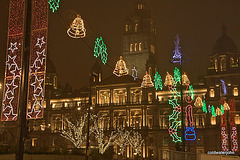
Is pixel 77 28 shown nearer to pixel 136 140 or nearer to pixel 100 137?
pixel 100 137

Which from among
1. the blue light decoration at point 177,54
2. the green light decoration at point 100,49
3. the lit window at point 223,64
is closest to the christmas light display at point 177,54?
the blue light decoration at point 177,54

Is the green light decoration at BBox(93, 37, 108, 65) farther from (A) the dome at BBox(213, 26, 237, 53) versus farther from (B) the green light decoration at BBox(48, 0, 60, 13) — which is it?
(A) the dome at BBox(213, 26, 237, 53)

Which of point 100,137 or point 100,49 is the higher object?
point 100,49

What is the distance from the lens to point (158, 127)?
75.8 m

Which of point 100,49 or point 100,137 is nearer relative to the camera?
point 100,49

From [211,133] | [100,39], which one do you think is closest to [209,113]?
[211,133]

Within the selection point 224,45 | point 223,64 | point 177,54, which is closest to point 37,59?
point 177,54

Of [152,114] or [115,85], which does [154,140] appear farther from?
[115,85]

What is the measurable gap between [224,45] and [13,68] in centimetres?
7293

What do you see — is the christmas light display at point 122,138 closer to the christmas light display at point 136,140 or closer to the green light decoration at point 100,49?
the christmas light display at point 136,140

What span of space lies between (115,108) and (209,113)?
21.9 meters

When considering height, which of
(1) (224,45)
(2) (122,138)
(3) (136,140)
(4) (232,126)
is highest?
(1) (224,45)

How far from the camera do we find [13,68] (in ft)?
40.1

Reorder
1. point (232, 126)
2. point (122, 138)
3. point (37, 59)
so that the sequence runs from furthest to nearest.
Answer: point (122, 138) < point (232, 126) < point (37, 59)
